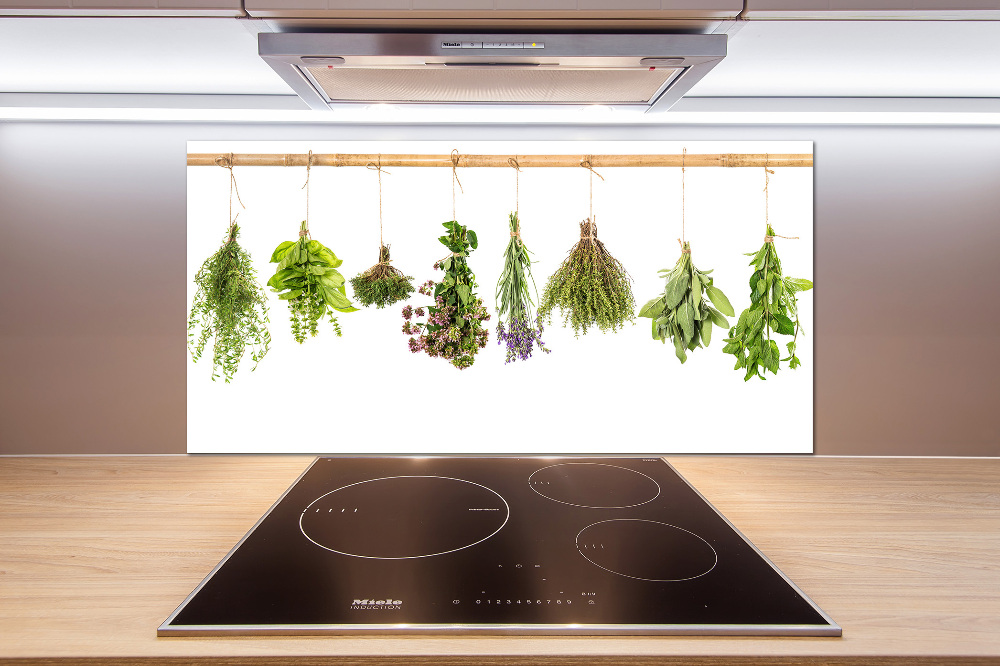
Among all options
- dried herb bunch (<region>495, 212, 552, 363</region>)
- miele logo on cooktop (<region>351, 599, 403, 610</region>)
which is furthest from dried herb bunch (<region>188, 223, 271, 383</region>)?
miele logo on cooktop (<region>351, 599, 403, 610</region>)

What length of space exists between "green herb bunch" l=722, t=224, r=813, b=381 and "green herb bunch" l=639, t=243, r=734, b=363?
6cm

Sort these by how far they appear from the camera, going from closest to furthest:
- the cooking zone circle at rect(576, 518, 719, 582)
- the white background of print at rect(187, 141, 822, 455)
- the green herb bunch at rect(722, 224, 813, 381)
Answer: the cooking zone circle at rect(576, 518, 719, 582)
the green herb bunch at rect(722, 224, 813, 381)
the white background of print at rect(187, 141, 822, 455)

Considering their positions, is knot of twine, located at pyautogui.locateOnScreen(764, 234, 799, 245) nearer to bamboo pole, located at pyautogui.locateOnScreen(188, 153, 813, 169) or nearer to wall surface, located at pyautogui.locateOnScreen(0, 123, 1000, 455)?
wall surface, located at pyautogui.locateOnScreen(0, 123, 1000, 455)

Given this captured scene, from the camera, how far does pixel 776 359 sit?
58.3 inches

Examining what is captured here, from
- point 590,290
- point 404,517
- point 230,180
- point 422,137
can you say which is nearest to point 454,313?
point 590,290

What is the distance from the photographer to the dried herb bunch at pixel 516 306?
1538 mm

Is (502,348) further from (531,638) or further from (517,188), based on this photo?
(531,638)

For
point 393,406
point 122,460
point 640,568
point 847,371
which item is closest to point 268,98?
point 393,406

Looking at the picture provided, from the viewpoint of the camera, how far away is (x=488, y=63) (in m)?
0.98

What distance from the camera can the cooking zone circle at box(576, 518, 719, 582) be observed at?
866mm

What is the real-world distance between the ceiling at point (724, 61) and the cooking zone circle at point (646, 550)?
91cm

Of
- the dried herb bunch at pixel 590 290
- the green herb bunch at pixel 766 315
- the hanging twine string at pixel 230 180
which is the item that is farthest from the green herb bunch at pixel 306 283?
the green herb bunch at pixel 766 315

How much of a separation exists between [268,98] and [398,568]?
44.4 inches

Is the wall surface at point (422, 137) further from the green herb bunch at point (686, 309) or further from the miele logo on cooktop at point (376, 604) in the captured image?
the miele logo on cooktop at point (376, 604)
